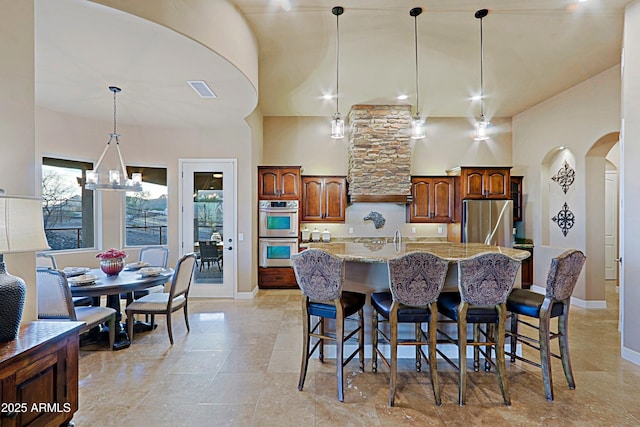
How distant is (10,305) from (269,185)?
444 centimetres

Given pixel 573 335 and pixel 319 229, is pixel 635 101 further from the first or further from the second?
pixel 319 229

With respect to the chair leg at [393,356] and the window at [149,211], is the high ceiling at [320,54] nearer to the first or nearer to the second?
the window at [149,211]

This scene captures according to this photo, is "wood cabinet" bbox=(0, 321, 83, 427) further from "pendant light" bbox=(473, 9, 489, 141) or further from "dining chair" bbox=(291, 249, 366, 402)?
"pendant light" bbox=(473, 9, 489, 141)

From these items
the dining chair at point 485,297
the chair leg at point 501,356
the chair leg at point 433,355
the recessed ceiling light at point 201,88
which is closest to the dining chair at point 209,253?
the recessed ceiling light at point 201,88

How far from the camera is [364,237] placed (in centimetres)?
629

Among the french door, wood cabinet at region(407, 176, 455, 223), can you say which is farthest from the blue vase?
wood cabinet at region(407, 176, 455, 223)

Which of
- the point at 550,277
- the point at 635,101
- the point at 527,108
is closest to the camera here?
the point at 550,277

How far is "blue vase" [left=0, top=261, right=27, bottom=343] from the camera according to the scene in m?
1.45

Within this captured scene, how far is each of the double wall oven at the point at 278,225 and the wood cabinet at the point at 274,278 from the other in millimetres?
266

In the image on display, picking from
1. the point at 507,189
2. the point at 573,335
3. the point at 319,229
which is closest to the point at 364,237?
the point at 319,229

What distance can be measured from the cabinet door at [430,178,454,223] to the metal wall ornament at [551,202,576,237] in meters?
1.75

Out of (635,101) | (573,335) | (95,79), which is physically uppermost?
(95,79)

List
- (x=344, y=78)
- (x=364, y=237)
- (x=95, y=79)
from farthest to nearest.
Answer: (x=364, y=237)
(x=344, y=78)
(x=95, y=79)

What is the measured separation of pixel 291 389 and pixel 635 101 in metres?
4.26
